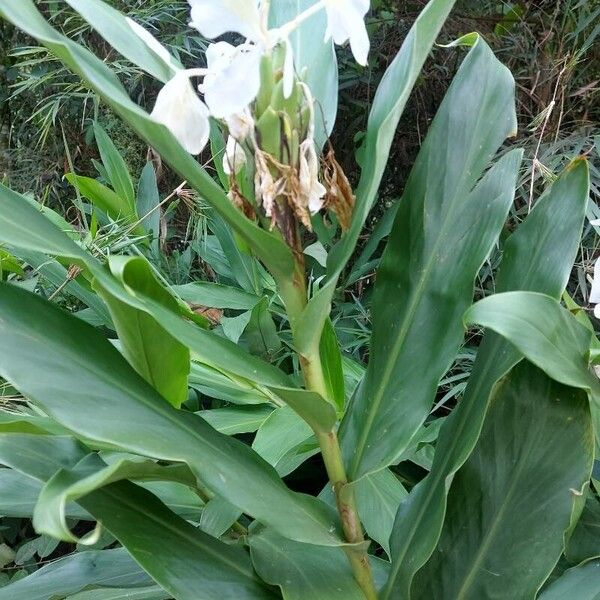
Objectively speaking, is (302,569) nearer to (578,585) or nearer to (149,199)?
(578,585)

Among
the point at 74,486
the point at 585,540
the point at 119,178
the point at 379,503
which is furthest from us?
the point at 119,178

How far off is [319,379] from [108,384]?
149 mm

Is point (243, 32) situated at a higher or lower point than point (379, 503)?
higher

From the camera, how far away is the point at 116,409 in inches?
14.8

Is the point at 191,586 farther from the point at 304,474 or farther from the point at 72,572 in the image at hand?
the point at 304,474

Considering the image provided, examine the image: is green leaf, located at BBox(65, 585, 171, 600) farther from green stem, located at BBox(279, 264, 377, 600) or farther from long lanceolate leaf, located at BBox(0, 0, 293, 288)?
long lanceolate leaf, located at BBox(0, 0, 293, 288)

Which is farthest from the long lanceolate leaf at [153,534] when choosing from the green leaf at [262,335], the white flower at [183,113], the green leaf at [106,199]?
the green leaf at [106,199]

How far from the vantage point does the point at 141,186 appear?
1300mm

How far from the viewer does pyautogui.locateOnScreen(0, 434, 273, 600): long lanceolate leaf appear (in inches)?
16.7

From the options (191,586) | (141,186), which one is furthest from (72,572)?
(141,186)

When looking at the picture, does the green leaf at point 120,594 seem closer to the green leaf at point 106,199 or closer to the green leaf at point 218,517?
the green leaf at point 218,517

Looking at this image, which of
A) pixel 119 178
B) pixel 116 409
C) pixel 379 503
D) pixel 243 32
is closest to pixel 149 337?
pixel 116 409

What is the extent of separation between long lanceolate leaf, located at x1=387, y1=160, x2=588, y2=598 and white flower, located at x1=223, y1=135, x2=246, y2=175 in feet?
0.70

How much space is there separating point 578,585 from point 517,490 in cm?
10
